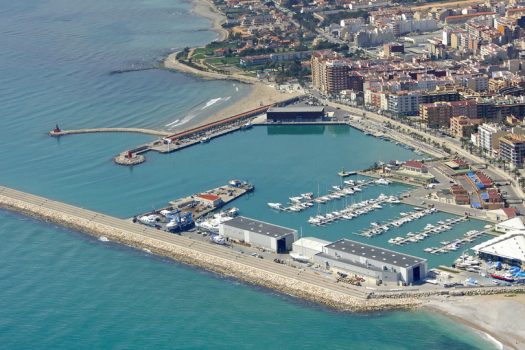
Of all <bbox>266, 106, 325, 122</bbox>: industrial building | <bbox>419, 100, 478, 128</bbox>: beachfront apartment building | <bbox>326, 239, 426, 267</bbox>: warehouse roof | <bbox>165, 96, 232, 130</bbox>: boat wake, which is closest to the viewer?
<bbox>326, 239, 426, 267</bbox>: warehouse roof

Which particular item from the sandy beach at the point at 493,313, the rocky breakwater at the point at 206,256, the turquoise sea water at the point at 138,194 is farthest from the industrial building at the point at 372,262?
the turquoise sea water at the point at 138,194

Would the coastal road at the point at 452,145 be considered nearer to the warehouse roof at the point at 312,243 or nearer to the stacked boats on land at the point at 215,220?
the warehouse roof at the point at 312,243

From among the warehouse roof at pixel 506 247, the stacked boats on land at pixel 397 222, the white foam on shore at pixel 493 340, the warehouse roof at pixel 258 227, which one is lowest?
the white foam on shore at pixel 493 340

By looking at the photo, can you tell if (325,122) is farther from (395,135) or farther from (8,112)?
(8,112)

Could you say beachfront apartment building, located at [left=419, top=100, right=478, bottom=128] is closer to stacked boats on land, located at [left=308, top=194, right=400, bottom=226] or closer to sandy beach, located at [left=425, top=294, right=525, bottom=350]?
stacked boats on land, located at [left=308, top=194, right=400, bottom=226]

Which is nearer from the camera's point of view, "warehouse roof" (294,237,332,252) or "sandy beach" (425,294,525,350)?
"sandy beach" (425,294,525,350)

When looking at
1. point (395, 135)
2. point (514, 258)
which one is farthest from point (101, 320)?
point (395, 135)

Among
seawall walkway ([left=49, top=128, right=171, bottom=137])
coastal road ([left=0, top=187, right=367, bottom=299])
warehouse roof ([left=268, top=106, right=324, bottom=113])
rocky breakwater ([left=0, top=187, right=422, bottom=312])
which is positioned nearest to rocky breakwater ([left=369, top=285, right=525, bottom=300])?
rocky breakwater ([left=0, top=187, right=422, bottom=312])
